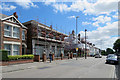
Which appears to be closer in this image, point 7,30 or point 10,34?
point 7,30

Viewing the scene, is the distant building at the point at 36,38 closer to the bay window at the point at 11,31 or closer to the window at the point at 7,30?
the bay window at the point at 11,31

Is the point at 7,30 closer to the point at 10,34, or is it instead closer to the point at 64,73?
the point at 10,34

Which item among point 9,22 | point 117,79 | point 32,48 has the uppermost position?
point 9,22

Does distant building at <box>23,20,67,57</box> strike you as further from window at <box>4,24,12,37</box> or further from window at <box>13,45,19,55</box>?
window at <box>4,24,12,37</box>

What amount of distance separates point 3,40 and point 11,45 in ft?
5.87

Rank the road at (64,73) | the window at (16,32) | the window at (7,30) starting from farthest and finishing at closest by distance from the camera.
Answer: the window at (16,32) < the window at (7,30) < the road at (64,73)

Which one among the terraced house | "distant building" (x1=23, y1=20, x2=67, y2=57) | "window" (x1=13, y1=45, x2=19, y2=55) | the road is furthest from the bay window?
the road

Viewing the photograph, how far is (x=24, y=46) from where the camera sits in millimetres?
22969

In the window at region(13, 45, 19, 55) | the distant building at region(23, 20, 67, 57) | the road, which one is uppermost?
the distant building at region(23, 20, 67, 57)

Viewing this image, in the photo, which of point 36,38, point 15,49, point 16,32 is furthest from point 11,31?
point 36,38

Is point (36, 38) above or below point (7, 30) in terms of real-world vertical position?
below

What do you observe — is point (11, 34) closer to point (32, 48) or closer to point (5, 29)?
point (5, 29)

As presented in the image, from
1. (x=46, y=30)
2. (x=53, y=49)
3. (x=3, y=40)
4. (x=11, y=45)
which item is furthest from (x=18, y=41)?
(x=53, y=49)

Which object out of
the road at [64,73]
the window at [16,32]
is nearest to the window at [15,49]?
the window at [16,32]
